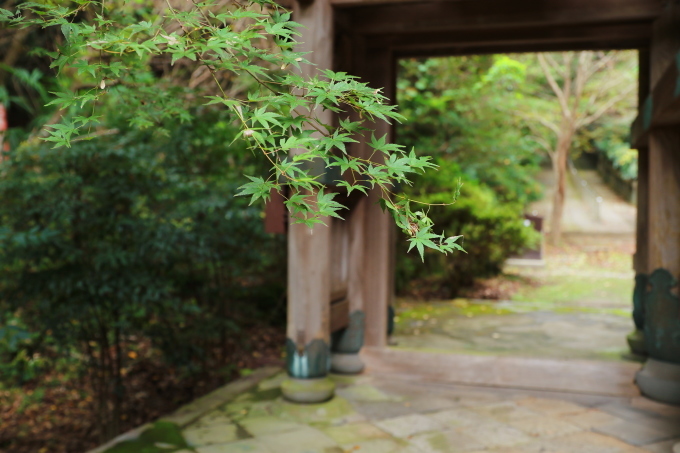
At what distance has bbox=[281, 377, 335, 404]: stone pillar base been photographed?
435 centimetres

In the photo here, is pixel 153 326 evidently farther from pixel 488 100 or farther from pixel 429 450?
pixel 488 100

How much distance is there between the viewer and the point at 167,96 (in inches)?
121

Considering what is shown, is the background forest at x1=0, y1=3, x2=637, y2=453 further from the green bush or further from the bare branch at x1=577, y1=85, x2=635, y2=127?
the bare branch at x1=577, y1=85, x2=635, y2=127

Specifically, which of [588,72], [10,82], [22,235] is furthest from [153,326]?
[588,72]

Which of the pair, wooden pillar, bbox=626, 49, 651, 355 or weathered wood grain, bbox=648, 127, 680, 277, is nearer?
weathered wood grain, bbox=648, 127, 680, 277

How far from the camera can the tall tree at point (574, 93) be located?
1531cm

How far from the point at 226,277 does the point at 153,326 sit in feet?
3.86

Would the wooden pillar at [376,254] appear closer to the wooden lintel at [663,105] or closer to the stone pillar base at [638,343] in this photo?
the wooden lintel at [663,105]

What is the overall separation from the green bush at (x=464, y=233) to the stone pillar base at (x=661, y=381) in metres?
4.44

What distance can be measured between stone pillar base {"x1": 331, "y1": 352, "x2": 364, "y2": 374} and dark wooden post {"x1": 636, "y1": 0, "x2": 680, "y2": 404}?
216cm

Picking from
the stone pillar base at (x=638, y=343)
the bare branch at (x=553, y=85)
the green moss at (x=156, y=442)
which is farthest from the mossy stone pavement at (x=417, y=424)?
the bare branch at (x=553, y=85)

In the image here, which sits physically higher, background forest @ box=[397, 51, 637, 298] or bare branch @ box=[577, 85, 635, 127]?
bare branch @ box=[577, 85, 635, 127]

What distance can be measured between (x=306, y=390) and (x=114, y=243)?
5.95 ft

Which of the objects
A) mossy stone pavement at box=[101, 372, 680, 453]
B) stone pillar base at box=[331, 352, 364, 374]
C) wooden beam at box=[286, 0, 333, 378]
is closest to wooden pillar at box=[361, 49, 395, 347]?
stone pillar base at box=[331, 352, 364, 374]
